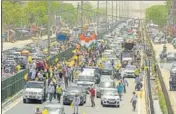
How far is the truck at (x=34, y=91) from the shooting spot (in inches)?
1331

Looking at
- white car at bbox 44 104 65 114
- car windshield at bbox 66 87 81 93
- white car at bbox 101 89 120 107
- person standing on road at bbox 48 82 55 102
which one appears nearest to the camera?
white car at bbox 44 104 65 114

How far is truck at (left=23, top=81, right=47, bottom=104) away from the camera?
33812mm

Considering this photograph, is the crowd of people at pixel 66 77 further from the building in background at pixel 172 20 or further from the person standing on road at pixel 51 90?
the building in background at pixel 172 20

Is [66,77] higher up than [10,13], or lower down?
lower down

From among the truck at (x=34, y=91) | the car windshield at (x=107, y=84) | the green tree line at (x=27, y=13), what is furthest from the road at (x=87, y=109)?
the green tree line at (x=27, y=13)

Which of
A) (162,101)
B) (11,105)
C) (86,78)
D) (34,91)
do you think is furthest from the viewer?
(86,78)

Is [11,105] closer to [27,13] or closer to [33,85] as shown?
[33,85]

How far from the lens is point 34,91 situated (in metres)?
33.8

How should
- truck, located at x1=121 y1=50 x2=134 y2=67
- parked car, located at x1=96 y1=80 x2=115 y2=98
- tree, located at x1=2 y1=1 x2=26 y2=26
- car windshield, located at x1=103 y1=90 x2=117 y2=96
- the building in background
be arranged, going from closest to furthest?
Result: car windshield, located at x1=103 y1=90 x2=117 y2=96 → parked car, located at x1=96 y1=80 x2=115 y2=98 → truck, located at x1=121 y1=50 x2=134 y2=67 → the building in background → tree, located at x1=2 y1=1 x2=26 y2=26

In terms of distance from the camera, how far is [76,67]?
48531 millimetres

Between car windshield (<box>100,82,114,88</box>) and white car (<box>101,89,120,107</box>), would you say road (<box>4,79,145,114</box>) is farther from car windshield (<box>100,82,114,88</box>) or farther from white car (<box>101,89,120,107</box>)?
car windshield (<box>100,82,114,88</box>)

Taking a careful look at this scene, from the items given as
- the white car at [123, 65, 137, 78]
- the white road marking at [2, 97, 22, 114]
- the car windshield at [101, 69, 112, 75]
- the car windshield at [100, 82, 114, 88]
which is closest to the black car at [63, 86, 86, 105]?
the white road marking at [2, 97, 22, 114]

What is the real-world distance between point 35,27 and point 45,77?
7994 centimetres

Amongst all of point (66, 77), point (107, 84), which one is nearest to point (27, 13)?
point (66, 77)
